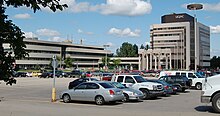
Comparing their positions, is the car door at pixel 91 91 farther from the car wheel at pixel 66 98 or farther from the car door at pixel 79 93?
the car wheel at pixel 66 98

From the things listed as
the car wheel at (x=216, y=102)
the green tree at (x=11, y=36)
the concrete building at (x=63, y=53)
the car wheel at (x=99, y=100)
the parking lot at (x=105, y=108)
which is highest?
the concrete building at (x=63, y=53)

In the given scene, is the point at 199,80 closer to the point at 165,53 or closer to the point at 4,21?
the point at 4,21

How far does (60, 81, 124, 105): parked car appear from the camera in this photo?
18.4 meters

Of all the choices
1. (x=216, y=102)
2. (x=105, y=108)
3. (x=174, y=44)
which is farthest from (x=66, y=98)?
(x=174, y=44)

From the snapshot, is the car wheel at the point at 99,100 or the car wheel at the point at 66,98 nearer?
the car wheel at the point at 99,100

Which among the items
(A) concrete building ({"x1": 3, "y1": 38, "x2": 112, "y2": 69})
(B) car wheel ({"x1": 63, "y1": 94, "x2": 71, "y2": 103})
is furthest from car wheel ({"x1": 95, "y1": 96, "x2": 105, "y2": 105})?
(A) concrete building ({"x1": 3, "y1": 38, "x2": 112, "y2": 69})

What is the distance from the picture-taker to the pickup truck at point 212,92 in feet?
47.2

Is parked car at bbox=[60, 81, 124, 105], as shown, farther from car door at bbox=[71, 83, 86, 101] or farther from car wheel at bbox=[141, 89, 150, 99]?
car wheel at bbox=[141, 89, 150, 99]

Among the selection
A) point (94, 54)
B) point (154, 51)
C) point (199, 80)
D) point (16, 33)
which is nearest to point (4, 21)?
point (16, 33)

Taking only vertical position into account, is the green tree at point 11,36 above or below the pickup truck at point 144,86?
above

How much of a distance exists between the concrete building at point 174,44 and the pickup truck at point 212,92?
130157 mm

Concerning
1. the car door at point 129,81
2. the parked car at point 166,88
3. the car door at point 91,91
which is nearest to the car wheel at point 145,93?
the car door at point 129,81

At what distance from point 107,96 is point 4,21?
46.8ft

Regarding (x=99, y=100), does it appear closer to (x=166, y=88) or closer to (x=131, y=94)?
(x=131, y=94)
